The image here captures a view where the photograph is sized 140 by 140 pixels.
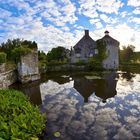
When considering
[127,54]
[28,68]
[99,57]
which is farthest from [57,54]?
[28,68]

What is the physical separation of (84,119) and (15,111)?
13.3 feet

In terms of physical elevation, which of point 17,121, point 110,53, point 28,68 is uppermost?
point 110,53

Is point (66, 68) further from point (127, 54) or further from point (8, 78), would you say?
point (8, 78)

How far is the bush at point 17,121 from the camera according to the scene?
8.39 m

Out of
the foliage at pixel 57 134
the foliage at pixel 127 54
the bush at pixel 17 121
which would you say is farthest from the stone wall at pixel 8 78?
the foliage at pixel 127 54

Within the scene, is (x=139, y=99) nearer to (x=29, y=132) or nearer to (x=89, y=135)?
(x=89, y=135)

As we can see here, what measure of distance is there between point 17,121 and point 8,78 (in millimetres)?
15555

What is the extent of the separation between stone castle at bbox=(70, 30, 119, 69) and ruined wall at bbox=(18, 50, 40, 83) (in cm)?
2632

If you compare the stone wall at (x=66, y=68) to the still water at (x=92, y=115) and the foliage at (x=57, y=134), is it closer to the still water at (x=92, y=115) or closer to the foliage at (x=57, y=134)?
the still water at (x=92, y=115)

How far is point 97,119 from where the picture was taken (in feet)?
41.7

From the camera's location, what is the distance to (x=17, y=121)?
9.44 meters

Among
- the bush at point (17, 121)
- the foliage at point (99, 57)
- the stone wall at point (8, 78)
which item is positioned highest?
the foliage at point (99, 57)

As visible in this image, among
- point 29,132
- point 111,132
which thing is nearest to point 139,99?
point 111,132

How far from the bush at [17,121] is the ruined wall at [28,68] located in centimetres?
1533
